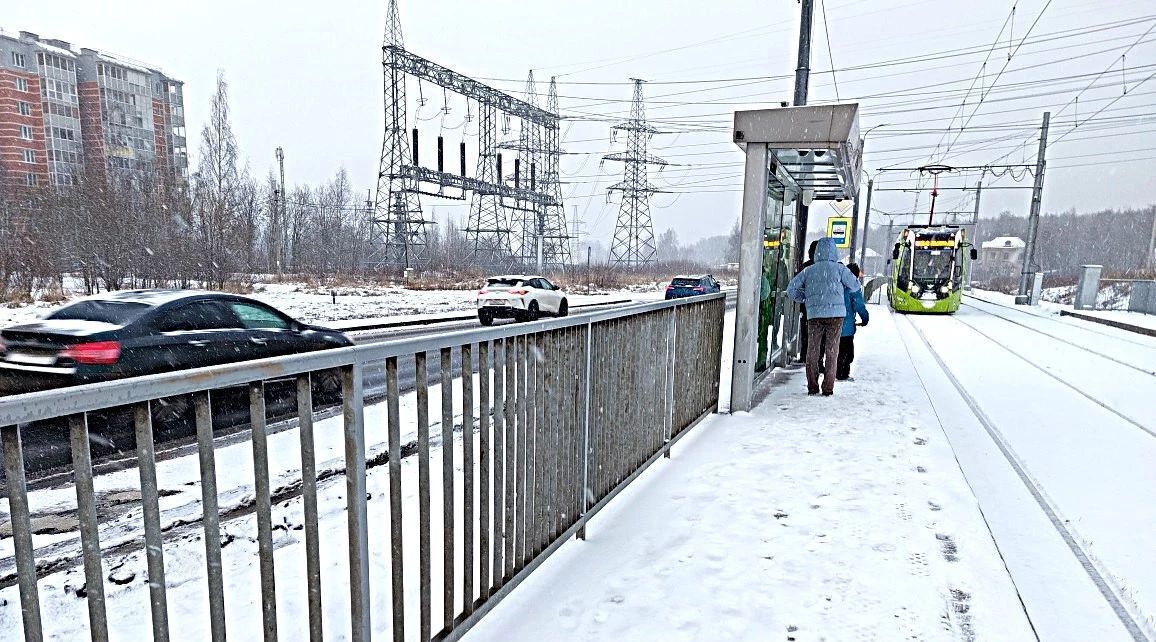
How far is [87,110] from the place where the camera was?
199ft

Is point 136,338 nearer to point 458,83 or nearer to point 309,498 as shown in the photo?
point 309,498

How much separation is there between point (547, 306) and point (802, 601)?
16.1 m

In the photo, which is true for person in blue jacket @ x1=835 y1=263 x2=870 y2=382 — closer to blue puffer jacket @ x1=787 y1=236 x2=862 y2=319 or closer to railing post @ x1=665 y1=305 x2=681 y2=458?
blue puffer jacket @ x1=787 y1=236 x2=862 y2=319

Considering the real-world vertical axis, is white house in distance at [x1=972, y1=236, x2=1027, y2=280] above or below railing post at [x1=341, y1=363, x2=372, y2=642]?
above

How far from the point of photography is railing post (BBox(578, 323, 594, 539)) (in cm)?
334

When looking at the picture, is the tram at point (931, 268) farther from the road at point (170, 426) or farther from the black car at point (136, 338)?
the black car at point (136, 338)

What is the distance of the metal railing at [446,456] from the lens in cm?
126

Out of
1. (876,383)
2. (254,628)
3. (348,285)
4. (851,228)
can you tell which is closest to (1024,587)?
(254,628)

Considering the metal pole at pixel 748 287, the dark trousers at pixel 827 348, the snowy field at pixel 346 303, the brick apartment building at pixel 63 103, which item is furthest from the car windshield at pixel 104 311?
the brick apartment building at pixel 63 103

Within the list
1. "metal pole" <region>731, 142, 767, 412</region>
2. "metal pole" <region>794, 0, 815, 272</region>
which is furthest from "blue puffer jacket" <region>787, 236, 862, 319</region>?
"metal pole" <region>794, 0, 815, 272</region>

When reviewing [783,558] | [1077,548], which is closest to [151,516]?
[783,558]

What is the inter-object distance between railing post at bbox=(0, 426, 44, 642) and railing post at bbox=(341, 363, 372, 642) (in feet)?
2.41

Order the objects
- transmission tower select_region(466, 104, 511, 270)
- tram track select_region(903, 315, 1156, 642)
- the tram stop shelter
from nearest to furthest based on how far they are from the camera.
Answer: tram track select_region(903, 315, 1156, 642)
the tram stop shelter
transmission tower select_region(466, 104, 511, 270)

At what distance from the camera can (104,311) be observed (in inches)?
226
